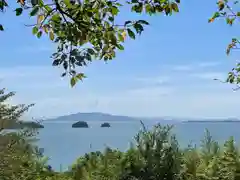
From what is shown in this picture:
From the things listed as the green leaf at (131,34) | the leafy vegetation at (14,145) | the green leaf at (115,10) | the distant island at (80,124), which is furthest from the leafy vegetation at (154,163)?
the distant island at (80,124)

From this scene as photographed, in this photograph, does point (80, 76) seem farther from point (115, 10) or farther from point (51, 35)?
point (115, 10)

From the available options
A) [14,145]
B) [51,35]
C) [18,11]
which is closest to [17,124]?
[14,145]

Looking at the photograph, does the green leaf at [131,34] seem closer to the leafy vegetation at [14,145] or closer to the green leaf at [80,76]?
the green leaf at [80,76]

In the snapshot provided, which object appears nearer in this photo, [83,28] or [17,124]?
[83,28]

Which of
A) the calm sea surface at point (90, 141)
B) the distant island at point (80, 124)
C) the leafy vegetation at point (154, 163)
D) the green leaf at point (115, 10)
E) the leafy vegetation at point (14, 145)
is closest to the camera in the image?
the green leaf at point (115, 10)

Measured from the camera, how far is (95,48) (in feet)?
7.92

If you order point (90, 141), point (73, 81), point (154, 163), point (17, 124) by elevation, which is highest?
point (73, 81)

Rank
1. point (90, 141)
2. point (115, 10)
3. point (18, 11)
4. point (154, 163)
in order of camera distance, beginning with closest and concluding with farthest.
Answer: point (18, 11) → point (115, 10) → point (154, 163) → point (90, 141)

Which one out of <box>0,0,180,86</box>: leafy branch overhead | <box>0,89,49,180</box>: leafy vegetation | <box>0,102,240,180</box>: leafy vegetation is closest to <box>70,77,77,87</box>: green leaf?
<box>0,0,180,86</box>: leafy branch overhead

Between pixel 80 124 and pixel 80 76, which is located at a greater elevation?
pixel 80 124

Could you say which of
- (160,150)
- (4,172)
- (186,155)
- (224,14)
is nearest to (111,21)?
(224,14)

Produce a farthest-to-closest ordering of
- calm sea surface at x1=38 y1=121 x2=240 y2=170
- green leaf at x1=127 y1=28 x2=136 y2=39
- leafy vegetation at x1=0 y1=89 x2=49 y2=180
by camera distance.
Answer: calm sea surface at x1=38 y1=121 x2=240 y2=170 < leafy vegetation at x1=0 y1=89 x2=49 y2=180 < green leaf at x1=127 y1=28 x2=136 y2=39

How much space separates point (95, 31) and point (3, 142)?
316 centimetres

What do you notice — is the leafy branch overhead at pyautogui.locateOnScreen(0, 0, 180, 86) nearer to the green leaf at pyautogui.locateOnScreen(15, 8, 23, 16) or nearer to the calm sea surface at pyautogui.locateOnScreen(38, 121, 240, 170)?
the green leaf at pyautogui.locateOnScreen(15, 8, 23, 16)
